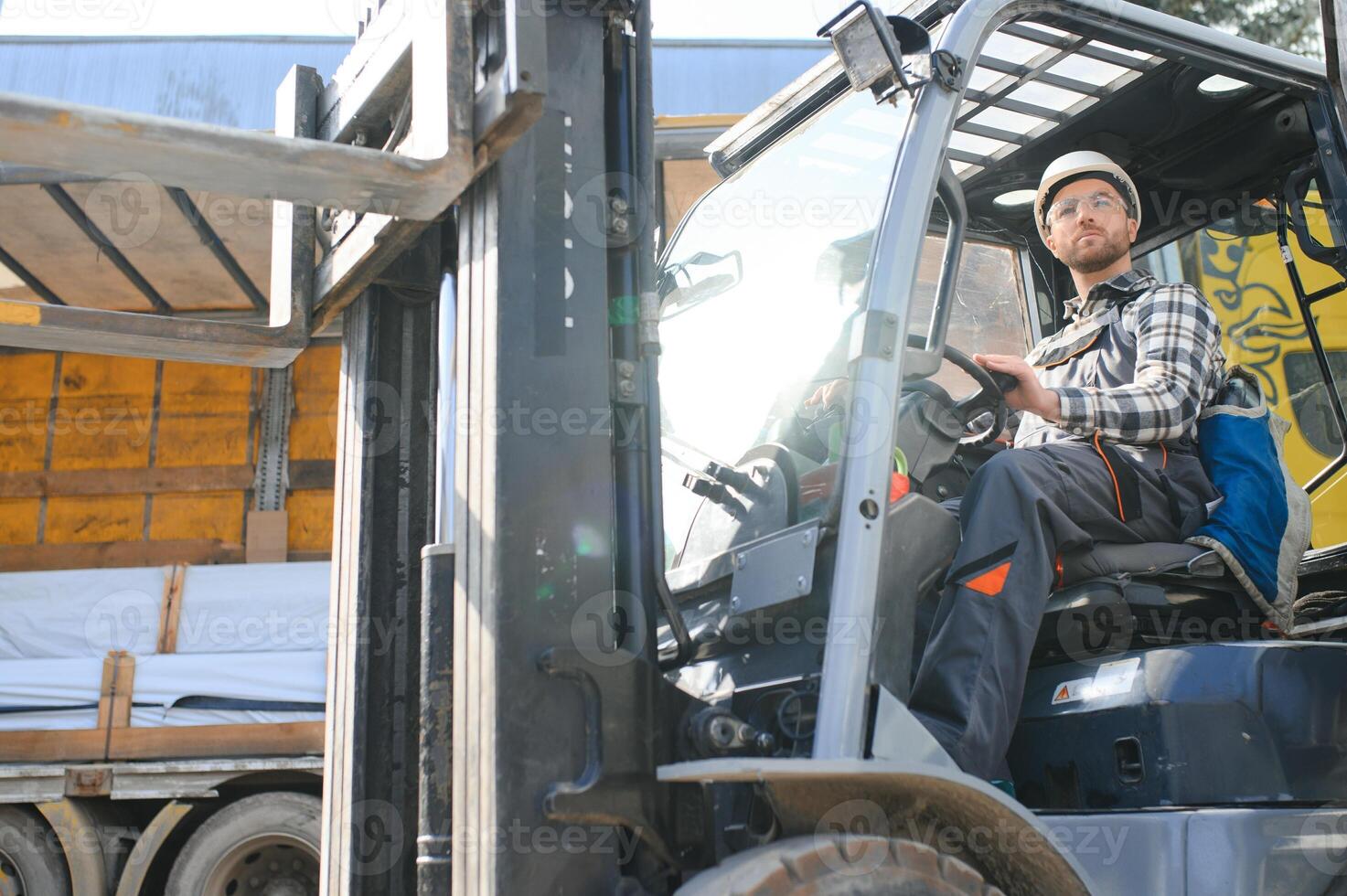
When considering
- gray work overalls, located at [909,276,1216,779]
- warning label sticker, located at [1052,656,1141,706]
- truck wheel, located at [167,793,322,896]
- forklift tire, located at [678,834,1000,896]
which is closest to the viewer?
forklift tire, located at [678,834,1000,896]

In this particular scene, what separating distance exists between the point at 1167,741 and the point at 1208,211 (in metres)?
2.05

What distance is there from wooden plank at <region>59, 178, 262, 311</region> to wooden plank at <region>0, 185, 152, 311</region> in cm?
16

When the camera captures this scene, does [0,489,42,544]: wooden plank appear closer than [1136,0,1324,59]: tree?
Yes

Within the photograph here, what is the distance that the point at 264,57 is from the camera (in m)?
11.3

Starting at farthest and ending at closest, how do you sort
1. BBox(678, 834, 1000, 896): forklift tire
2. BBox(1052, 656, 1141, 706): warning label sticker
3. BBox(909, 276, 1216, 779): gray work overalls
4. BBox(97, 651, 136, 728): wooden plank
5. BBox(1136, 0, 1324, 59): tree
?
BBox(1136, 0, 1324, 59): tree
BBox(97, 651, 136, 728): wooden plank
BBox(1052, 656, 1141, 706): warning label sticker
BBox(909, 276, 1216, 779): gray work overalls
BBox(678, 834, 1000, 896): forklift tire

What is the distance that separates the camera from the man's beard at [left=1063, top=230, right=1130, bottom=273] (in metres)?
3.57

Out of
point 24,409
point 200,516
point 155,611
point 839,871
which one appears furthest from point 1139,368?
point 24,409

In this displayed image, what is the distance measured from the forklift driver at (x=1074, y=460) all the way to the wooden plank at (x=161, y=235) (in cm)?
571

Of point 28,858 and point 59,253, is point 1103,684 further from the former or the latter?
point 59,253

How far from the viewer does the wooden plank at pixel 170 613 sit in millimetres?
7793

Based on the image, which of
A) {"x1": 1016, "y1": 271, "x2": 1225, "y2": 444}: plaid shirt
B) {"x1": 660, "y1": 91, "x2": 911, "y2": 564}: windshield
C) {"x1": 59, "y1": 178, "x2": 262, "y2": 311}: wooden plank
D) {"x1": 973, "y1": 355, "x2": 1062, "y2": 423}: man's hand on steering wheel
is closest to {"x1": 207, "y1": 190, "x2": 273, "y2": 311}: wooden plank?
{"x1": 59, "y1": 178, "x2": 262, "y2": 311}: wooden plank

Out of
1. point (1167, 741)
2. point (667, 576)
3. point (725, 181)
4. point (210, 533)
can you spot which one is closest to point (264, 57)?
point (210, 533)

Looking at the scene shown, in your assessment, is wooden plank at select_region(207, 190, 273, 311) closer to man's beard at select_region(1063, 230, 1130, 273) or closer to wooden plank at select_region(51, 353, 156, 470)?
wooden plank at select_region(51, 353, 156, 470)

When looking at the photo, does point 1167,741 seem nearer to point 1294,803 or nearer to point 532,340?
point 1294,803
